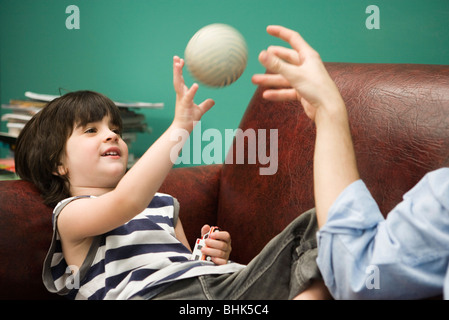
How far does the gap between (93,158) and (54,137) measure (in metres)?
0.13

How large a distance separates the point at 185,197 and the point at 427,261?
80 cm

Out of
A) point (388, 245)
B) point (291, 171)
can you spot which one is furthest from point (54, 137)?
point (388, 245)

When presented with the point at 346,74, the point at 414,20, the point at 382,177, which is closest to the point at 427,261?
the point at 382,177

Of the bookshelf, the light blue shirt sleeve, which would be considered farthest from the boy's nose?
the bookshelf

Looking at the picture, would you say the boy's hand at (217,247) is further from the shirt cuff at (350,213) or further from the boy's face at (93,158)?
the shirt cuff at (350,213)

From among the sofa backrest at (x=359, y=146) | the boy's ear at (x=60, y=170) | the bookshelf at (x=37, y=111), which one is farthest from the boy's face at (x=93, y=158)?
the bookshelf at (x=37, y=111)

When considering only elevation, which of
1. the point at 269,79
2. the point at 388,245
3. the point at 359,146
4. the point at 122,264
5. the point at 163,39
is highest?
the point at 163,39

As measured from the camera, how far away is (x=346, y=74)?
1146 mm

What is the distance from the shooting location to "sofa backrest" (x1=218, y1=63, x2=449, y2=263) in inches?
36.7

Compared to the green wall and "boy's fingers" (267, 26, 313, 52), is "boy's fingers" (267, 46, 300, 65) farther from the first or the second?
the green wall

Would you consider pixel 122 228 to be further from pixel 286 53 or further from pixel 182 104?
pixel 286 53

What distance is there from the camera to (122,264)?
3.35 feet

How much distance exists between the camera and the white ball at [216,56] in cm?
91

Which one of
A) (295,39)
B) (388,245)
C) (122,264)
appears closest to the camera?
(388,245)
